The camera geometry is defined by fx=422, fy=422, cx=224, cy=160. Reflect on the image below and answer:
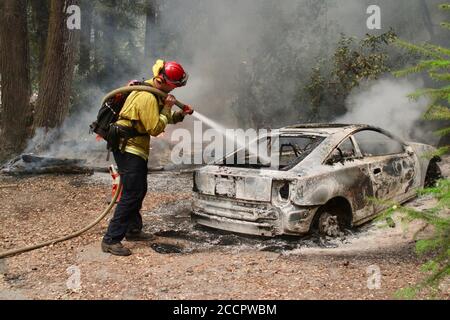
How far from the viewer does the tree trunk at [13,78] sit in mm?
9501

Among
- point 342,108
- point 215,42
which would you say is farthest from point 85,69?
point 342,108

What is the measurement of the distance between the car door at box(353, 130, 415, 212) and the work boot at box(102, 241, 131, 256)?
9.57ft

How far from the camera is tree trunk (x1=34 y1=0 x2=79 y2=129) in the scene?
9.27 meters

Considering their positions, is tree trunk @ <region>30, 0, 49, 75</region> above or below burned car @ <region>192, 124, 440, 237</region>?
above

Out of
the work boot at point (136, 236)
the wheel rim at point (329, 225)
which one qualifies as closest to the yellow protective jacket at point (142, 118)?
the work boot at point (136, 236)

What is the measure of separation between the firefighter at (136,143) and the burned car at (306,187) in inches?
32.4

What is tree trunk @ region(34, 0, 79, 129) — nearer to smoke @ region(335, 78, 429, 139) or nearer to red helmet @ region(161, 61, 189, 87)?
red helmet @ region(161, 61, 189, 87)

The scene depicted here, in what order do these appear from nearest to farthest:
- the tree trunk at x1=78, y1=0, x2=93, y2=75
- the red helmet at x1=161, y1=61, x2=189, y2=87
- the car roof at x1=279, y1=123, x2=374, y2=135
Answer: the red helmet at x1=161, y1=61, x2=189, y2=87, the car roof at x1=279, y1=123, x2=374, y2=135, the tree trunk at x1=78, y1=0, x2=93, y2=75

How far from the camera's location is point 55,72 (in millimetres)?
9398

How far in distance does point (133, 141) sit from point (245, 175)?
4.17ft

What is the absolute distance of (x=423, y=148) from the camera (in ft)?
21.1

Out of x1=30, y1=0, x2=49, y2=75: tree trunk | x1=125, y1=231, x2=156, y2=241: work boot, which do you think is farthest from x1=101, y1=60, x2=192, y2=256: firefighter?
x1=30, y1=0, x2=49, y2=75: tree trunk

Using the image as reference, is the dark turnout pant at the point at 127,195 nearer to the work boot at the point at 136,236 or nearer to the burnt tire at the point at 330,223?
the work boot at the point at 136,236
